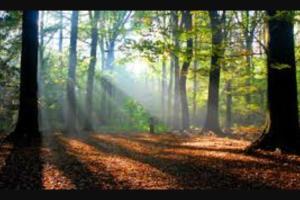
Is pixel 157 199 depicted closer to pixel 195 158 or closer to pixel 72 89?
pixel 195 158

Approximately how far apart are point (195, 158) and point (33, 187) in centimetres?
492

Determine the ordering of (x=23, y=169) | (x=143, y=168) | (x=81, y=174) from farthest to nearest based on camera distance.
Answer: (x=143, y=168)
(x=23, y=169)
(x=81, y=174)

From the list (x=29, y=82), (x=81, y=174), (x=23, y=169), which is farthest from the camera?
(x=29, y=82)

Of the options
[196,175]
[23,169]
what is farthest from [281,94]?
[23,169]

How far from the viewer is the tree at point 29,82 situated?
48.8ft

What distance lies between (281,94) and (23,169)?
7.42 m

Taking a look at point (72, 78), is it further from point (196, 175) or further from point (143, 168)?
point (196, 175)

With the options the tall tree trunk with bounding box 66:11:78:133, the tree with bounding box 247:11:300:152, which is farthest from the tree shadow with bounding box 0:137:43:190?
the tall tree trunk with bounding box 66:11:78:133

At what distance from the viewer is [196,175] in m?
9.40

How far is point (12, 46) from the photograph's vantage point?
2508 cm

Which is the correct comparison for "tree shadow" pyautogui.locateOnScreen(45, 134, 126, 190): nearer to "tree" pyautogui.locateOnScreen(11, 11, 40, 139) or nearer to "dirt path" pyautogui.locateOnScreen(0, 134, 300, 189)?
"dirt path" pyautogui.locateOnScreen(0, 134, 300, 189)

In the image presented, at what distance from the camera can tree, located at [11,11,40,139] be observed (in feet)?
48.8
